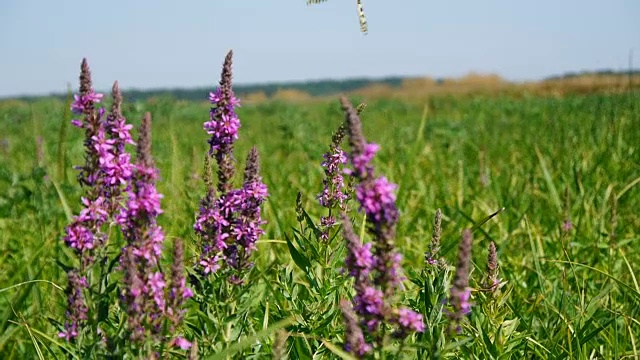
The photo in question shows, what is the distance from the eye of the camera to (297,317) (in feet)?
8.11

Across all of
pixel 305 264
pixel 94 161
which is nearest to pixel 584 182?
pixel 305 264

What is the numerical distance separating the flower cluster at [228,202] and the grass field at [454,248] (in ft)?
0.45

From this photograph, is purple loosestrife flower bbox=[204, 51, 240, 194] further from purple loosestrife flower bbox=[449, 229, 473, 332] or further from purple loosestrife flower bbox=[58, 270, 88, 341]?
purple loosestrife flower bbox=[449, 229, 473, 332]

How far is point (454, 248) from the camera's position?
4461 millimetres

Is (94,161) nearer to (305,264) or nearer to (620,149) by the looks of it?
(305,264)

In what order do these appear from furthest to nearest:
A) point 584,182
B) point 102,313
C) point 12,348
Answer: point 584,182 → point 12,348 → point 102,313

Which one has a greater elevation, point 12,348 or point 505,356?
point 505,356

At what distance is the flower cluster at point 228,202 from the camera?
222cm

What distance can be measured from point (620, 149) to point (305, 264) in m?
5.32

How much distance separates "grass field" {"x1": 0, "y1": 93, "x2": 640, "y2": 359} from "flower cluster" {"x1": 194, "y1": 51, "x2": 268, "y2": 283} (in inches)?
5.4

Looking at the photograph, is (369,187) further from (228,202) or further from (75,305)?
(75,305)

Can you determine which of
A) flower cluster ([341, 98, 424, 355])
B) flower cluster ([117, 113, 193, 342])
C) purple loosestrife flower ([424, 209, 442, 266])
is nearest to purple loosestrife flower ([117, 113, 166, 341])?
flower cluster ([117, 113, 193, 342])

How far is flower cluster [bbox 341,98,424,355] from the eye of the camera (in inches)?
59.9

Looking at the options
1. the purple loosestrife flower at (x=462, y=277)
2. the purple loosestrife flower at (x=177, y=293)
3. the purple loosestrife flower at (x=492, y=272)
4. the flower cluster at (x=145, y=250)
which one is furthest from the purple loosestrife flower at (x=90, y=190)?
the purple loosestrife flower at (x=492, y=272)
